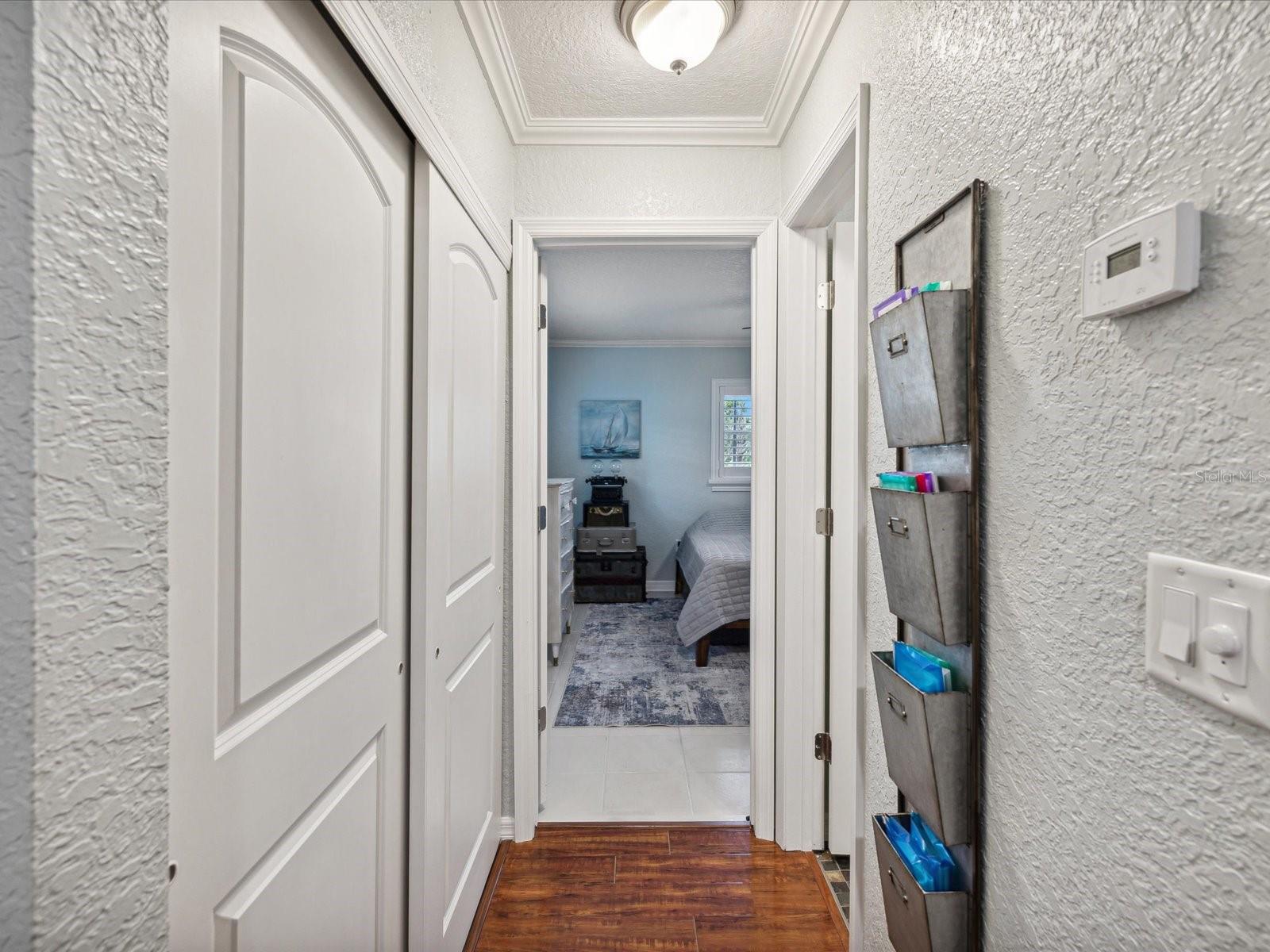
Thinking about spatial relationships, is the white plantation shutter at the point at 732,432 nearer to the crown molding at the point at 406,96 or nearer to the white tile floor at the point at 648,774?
the white tile floor at the point at 648,774

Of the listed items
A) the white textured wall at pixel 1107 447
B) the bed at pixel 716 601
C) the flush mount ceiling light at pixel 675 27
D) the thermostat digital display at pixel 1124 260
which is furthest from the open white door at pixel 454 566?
the bed at pixel 716 601

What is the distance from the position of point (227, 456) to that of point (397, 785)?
0.85 meters

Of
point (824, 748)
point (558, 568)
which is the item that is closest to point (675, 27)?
point (824, 748)

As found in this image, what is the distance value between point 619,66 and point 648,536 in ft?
15.1

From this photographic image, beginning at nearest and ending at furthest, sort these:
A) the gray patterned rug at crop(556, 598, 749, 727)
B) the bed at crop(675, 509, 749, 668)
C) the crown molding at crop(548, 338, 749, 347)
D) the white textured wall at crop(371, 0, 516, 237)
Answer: the white textured wall at crop(371, 0, 516, 237) < the gray patterned rug at crop(556, 598, 749, 727) < the bed at crop(675, 509, 749, 668) < the crown molding at crop(548, 338, 749, 347)

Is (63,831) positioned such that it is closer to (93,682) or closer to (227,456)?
(93,682)

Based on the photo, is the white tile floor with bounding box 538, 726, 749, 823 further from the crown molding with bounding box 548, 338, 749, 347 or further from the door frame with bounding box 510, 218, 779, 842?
the crown molding with bounding box 548, 338, 749, 347

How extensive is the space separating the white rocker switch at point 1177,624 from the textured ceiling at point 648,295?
2518mm

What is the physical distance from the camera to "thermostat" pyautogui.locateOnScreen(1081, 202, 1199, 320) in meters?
0.55

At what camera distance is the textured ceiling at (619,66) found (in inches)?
61.7

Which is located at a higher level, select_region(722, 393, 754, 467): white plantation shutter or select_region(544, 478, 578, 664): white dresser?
select_region(722, 393, 754, 467): white plantation shutter

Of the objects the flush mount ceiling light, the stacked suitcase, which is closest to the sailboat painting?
the stacked suitcase

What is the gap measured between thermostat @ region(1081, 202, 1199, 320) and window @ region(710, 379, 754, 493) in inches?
210

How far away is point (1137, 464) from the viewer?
2.03 ft
